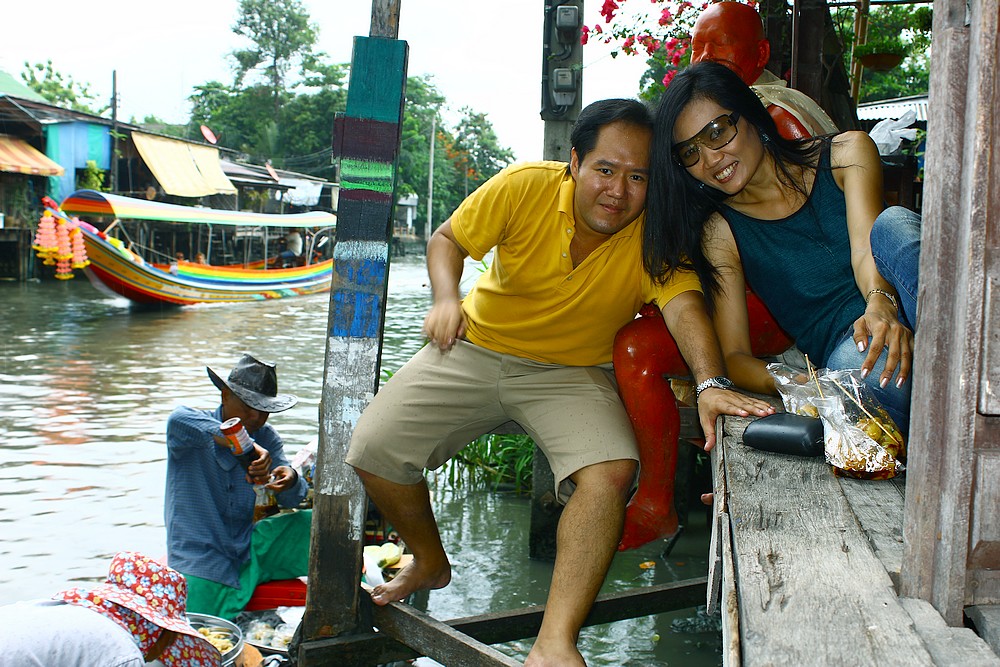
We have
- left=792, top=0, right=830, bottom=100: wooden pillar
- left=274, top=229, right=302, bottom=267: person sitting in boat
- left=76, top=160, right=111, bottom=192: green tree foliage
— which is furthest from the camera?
left=274, top=229, right=302, bottom=267: person sitting in boat

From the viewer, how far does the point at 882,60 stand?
21.5 ft

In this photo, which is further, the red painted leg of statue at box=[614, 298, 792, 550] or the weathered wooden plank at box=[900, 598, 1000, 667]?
the red painted leg of statue at box=[614, 298, 792, 550]

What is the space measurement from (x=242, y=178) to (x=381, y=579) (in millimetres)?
25172

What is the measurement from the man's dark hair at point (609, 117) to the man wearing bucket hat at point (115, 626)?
1.88 m

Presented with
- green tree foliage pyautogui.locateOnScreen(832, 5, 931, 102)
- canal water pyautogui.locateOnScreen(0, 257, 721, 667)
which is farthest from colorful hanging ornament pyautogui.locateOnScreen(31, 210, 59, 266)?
green tree foliage pyautogui.locateOnScreen(832, 5, 931, 102)

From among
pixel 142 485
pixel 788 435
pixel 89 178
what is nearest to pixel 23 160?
pixel 89 178

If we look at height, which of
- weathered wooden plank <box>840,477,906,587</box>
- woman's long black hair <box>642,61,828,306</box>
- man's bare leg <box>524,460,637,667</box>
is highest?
woman's long black hair <box>642,61,828,306</box>

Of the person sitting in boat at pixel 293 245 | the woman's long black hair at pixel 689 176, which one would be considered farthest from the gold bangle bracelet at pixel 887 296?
the person sitting in boat at pixel 293 245

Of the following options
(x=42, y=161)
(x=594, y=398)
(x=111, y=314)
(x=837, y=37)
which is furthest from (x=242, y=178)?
(x=594, y=398)

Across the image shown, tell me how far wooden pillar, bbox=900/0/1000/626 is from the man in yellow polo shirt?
56.0 inches

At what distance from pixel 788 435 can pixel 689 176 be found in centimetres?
105

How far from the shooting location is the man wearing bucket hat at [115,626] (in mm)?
2277

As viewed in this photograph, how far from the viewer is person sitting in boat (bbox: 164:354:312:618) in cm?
381

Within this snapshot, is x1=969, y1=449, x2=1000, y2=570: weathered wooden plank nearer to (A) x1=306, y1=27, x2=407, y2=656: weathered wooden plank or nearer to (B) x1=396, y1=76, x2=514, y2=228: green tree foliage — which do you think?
(A) x1=306, y1=27, x2=407, y2=656: weathered wooden plank
